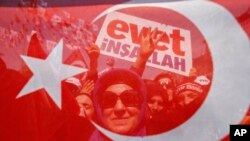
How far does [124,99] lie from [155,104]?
141 mm

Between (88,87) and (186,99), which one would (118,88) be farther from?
(186,99)

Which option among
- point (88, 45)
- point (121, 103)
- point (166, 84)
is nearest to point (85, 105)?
point (121, 103)

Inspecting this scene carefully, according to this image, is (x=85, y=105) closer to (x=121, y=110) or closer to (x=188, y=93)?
(x=121, y=110)

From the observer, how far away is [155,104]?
5.42 feet

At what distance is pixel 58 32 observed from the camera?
1721 mm

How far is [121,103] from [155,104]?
153mm

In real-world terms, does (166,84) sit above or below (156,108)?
above

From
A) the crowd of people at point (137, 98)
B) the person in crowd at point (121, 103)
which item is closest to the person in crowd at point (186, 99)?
the crowd of people at point (137, 98)

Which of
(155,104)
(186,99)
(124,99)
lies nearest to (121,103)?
(124,99)

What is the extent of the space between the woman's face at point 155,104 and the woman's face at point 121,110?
5 centimetres

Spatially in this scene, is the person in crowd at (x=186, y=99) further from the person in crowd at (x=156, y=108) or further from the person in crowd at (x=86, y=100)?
the person in crowd at (x=86, y=100)

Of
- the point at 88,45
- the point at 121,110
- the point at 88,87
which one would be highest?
the point at 88,45

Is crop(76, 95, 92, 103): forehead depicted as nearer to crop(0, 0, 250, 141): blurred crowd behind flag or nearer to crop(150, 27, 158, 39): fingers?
crop(0, 0, 250, 141): blurred crowd behind flag

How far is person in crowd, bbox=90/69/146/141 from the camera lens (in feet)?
5.43
